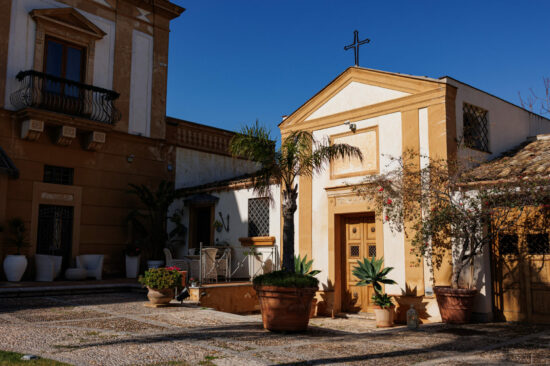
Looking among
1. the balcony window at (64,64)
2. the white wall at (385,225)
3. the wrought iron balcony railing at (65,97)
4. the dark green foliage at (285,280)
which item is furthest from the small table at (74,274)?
the dark green foliage at (285,280)

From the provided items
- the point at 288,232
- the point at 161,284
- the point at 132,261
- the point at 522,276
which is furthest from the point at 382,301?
the point at 132,261

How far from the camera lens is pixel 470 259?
891 cm

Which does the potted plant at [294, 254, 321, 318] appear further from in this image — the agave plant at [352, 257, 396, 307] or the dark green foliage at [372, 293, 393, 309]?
the dark green foliage at [372, 293, 393, 309]

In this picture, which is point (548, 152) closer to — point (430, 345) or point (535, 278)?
point (535, 278)

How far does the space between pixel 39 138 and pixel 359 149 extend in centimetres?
831

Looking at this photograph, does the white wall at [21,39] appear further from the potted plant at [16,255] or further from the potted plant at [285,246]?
the potted plant at [285,246]

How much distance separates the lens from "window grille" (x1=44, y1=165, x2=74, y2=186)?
521 inches

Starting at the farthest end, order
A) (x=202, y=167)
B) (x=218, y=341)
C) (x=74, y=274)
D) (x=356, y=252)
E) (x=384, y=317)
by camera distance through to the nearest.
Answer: (x=202, y=167) < (x=74, y=274) < (x=356, y=252) < (x=384, y=317) < (x=218, y=341)

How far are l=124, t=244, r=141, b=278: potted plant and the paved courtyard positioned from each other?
15.6ft

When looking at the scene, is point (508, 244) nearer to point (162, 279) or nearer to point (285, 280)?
point (285, 280)

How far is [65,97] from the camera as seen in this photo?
43.0 feet

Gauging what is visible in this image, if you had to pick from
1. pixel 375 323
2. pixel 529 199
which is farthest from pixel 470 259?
pixel 375 323

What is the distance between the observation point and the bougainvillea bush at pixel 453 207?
27.3ft

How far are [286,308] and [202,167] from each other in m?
10.1
